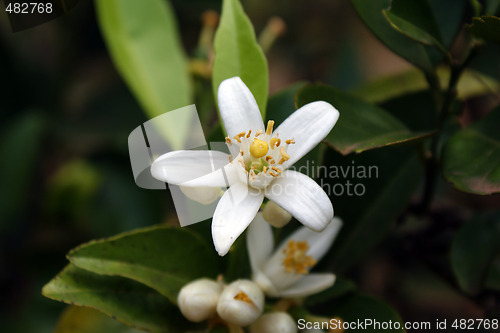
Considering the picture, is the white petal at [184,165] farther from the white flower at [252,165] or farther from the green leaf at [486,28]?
the green leaf at [486,28]

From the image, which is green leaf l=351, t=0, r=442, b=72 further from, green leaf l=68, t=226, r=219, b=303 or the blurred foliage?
green leaf l=68, t=226, r=219, b=303

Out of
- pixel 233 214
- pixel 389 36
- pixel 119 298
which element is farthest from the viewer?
pixel 389 36

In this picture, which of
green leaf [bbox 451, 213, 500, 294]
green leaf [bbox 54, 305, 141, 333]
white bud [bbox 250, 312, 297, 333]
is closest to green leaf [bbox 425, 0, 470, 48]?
green leaf [bbox 451, 213, 500, 294]

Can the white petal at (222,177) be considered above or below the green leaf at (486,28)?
below

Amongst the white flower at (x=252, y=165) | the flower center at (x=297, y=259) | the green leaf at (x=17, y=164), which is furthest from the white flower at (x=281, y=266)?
the green leaf at (x=17, y=164)

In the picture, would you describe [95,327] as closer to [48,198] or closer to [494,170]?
[48,198]

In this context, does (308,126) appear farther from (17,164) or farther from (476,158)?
(17,164)

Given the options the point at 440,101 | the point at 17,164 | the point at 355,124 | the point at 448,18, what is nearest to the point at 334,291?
the point at 355,124
